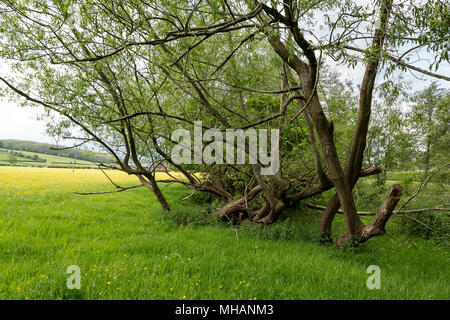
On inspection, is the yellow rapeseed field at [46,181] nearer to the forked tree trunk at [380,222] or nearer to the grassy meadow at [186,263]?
the grassy meadow at [186,263]

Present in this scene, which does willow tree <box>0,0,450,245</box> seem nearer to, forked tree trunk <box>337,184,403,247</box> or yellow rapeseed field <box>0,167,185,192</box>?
forked tree trunk <box>337,184,403,247</box>

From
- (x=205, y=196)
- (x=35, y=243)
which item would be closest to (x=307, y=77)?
(x=35, y=243)

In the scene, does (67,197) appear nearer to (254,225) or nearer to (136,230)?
(136,230)

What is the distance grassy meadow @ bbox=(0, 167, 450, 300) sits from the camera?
106 inches

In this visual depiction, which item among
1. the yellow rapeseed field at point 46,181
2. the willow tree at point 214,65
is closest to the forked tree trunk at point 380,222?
the willow tree at point 214,65

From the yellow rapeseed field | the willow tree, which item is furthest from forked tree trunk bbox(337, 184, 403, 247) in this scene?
the yellow rapeseed field

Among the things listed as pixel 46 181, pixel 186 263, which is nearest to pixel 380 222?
pixel 186 263

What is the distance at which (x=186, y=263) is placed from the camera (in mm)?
3422

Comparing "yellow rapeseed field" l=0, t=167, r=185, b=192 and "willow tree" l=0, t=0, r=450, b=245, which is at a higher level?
"willow tree" l=0, t=0, r=450, b=245

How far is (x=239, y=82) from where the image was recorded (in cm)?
438

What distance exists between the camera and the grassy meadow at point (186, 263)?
2.70m

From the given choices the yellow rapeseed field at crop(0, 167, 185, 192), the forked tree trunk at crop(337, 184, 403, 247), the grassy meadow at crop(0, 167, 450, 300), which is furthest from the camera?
the yellow rapeseed field at crop(0, 167, 185, 192)

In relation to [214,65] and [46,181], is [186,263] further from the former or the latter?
[46,181]
